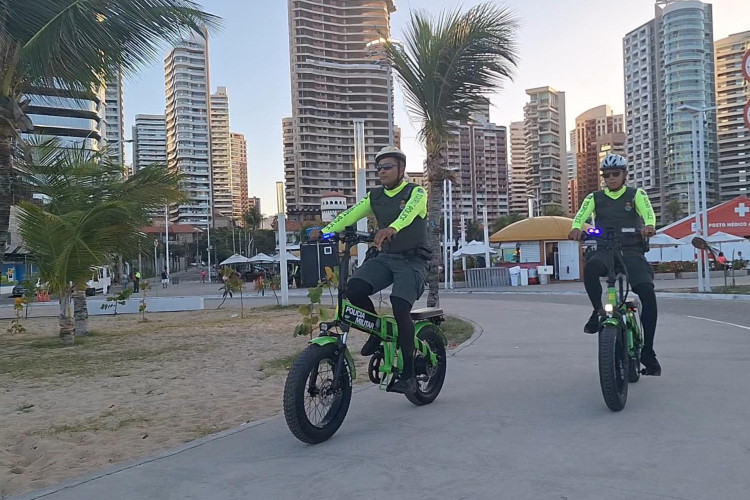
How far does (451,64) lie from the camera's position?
10734 millimetres

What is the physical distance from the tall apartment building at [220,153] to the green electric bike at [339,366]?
129387 millimetres

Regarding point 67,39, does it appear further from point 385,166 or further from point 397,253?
point 397,253

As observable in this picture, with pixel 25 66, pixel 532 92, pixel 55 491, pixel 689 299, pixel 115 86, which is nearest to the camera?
pixel 55 491

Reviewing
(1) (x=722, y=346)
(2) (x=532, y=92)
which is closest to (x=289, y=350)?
(1) (x=722, y=346)

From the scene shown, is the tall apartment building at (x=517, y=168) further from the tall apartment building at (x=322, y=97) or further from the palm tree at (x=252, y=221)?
the palm tree at (x=252, y=221)

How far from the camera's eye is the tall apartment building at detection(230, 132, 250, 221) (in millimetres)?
149125

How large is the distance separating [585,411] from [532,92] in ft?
372

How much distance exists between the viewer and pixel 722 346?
8.07 metres

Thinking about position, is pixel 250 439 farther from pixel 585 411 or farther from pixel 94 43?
pixel 94 43

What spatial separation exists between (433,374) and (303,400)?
1591 millimetres

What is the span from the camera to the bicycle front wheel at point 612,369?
4.49 m

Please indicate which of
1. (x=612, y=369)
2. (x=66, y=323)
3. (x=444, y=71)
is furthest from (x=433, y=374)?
(x=66, y=323)

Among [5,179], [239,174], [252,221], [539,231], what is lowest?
[5,179]

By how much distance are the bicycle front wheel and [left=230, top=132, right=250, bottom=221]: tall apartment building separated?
142427mm
